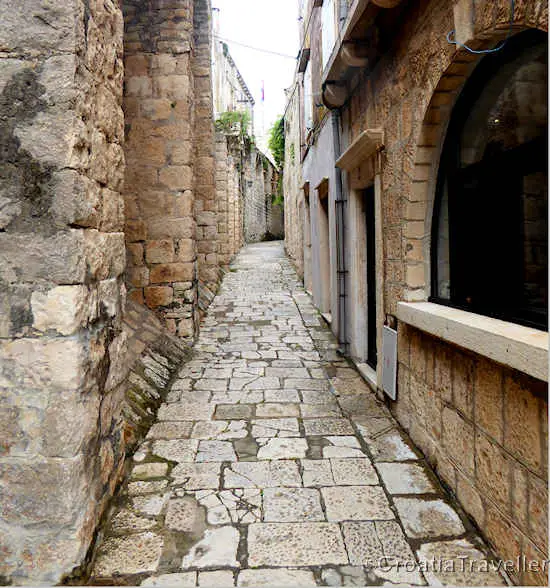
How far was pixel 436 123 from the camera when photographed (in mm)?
3004

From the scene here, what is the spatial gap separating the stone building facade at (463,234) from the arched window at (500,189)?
0.03ft

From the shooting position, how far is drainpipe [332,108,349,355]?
227 inches

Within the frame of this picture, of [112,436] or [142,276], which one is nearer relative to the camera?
[112,436]

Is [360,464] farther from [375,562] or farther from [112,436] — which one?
[112,436]

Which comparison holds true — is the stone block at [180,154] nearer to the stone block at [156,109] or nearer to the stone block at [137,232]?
the stone block at [156,109]

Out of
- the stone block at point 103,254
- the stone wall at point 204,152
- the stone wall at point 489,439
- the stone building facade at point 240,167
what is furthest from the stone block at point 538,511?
the stone building facade at point 240,167

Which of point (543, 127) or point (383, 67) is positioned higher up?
point (383, 67)

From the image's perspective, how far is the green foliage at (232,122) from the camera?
49.8 ft

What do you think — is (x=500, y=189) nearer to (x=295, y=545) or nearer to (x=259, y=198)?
(x=295, y=545)

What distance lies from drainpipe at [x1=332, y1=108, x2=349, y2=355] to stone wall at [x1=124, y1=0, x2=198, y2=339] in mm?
1907

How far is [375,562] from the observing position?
220 centimetres

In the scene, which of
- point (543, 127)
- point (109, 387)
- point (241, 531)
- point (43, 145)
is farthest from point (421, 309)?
point (43, 145)

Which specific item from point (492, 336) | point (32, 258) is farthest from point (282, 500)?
point (32, 258)

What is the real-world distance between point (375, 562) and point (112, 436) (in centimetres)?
149
